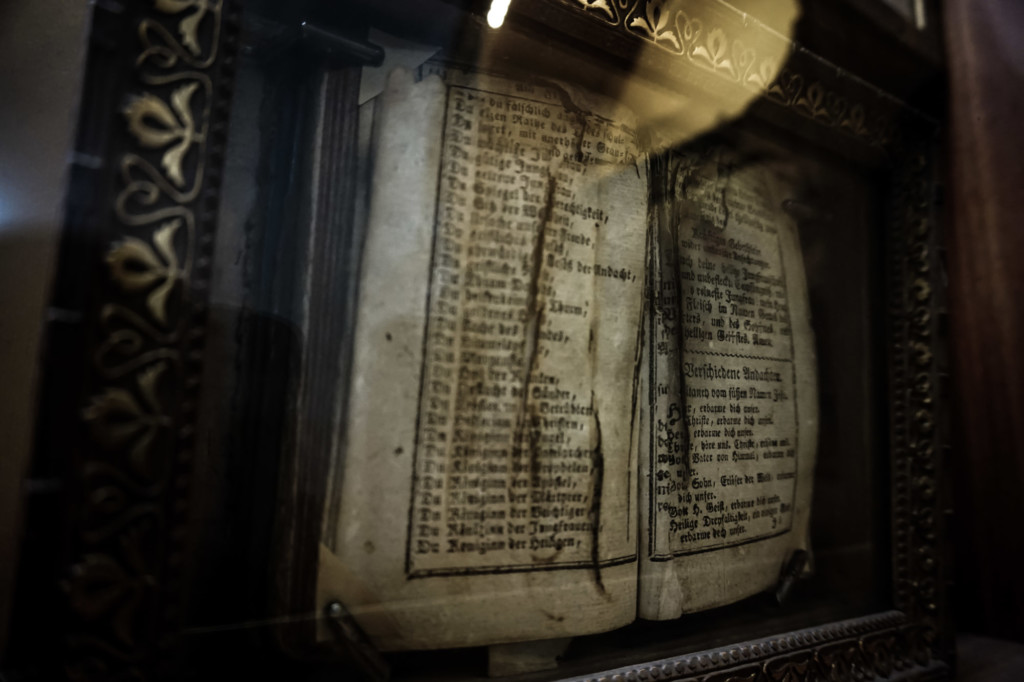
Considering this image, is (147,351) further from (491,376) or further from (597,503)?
(597,503)

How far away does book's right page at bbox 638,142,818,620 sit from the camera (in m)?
0.71

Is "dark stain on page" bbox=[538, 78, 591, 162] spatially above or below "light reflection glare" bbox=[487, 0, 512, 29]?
below

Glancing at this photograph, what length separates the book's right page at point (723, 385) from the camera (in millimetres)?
712

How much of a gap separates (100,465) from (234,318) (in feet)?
0.46

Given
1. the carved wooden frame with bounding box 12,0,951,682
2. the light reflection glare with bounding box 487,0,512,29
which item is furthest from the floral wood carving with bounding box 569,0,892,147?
the carved wooden frame with bounding box 12,0,951,682

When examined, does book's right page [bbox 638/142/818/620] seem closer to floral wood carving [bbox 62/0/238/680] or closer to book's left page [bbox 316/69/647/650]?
book's left page [bbox 316/69/647/650]

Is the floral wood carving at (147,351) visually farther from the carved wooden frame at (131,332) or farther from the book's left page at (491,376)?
the book's left page at (491,376)

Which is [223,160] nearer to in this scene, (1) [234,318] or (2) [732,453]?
(1) [234,318]

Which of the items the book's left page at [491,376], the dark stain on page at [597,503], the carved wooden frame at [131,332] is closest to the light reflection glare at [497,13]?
the book's left page at [491,376]

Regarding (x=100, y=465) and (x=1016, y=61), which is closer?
(x=100, y=465)

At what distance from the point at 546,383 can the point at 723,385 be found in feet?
0.86

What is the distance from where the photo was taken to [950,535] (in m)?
0.91

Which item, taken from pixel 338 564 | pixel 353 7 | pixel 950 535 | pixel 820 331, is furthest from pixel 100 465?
pixel 950 535

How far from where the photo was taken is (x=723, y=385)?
30.5 inches
